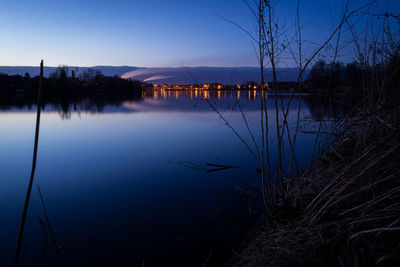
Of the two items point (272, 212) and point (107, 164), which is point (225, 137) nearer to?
point (107, 164)

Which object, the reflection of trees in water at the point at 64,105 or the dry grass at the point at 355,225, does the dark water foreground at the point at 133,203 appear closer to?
the dry grass at the point at 355,225

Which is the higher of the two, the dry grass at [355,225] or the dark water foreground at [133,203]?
the dry grass at [355,225]

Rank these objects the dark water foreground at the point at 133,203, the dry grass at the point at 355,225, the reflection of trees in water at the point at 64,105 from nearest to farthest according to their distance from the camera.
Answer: the dry grass at the point at 355,225, the dark water foreground at the point at 133,203, the reflection of trees in water at the point at 64,105

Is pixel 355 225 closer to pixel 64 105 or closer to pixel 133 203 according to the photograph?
pixel 133 203

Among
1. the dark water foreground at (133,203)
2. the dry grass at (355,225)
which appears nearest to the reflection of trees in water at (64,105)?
the dark water foreground at (133,203)

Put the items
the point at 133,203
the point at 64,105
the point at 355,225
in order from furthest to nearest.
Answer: the point at 64,105, the point at 133,203, the point at 355,225

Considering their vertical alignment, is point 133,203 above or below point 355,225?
below

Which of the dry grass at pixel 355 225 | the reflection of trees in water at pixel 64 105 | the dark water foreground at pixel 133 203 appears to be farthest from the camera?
the reflection of trees in water at pixel 64 105

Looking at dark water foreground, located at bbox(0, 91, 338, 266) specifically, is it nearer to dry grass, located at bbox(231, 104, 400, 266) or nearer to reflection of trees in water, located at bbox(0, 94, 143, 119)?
dry grass, located at bbox(231, 104, 400, 266)

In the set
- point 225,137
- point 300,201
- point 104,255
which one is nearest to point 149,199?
point 104,255

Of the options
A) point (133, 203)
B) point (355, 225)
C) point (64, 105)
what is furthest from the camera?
point (64, 105)

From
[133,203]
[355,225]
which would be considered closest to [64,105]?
[133,203]

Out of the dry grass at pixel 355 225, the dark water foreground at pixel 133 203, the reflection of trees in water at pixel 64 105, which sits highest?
the reflection of trees in water at pixel 64 105

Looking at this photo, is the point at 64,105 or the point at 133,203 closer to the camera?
the point at 133,203
